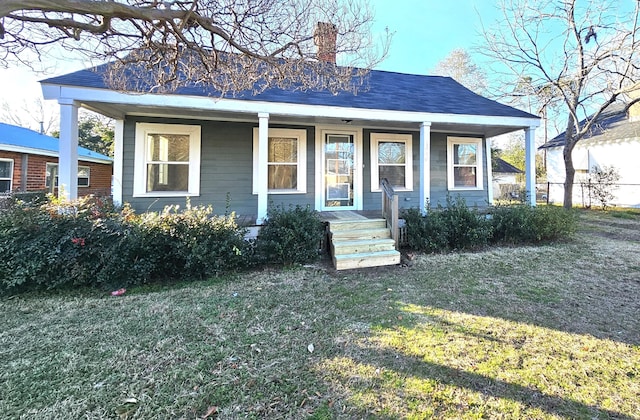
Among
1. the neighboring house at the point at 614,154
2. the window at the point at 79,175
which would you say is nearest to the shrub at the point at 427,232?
the neighboring house at the point at 614,154

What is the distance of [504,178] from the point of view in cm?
2903

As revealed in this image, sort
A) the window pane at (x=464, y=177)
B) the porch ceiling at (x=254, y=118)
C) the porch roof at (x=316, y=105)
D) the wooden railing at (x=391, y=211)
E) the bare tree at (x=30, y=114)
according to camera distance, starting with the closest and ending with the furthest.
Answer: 1. the porch roof at (x=316, y=105)
2. the wooden railing at (x=391, y=211)
3. the porch ceiling at (x=254, y=118)
4. the window pane at (x=464, y=177)
5. the bare tree at (x=30, y=114)

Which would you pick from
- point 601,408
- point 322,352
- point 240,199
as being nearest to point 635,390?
point 601,408

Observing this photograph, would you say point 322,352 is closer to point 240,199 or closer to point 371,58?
point 371,58

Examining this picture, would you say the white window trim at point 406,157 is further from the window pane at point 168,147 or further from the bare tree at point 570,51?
the bare tree at point 570,51

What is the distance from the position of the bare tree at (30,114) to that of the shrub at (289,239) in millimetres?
35366

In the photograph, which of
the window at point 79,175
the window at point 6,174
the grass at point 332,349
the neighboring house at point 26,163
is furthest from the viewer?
the window at point 79,175

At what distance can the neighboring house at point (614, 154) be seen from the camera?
586 inches

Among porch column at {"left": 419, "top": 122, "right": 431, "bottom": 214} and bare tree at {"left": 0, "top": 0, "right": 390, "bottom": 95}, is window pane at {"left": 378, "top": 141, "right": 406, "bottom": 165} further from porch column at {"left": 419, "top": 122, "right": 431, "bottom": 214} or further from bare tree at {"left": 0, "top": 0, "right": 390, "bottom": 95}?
bare tree at {"left": 0, "top": 0, "right": 390, "bottom": 95}

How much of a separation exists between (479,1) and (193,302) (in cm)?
1307

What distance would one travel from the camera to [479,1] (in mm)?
10789

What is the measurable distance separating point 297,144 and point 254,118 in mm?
1260

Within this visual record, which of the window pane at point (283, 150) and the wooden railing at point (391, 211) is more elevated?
the window pane at point (283, 150)

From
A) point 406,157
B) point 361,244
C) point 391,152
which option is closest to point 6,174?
point 361,244
